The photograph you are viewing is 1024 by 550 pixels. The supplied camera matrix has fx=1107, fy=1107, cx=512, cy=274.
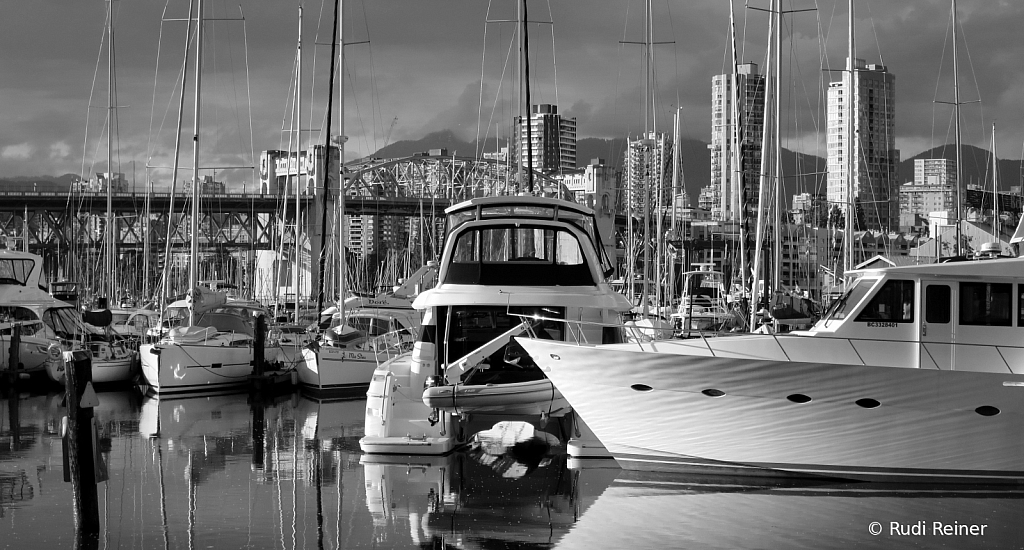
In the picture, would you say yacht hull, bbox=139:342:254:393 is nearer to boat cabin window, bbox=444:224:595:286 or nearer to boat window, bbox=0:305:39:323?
boat window, bbox=0:305:39:323

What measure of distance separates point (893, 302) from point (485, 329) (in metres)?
7.58

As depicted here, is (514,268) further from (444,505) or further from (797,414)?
(797,414)

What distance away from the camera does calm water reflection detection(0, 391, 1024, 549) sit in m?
13.6

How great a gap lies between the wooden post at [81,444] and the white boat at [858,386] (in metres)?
6.77

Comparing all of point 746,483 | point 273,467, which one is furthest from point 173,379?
point 746,483

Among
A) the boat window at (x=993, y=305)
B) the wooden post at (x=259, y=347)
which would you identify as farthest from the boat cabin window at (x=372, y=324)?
the boat window at (x=993, y=305)

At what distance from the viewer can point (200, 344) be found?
104 feet

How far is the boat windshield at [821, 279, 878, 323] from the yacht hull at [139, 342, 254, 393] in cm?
1967

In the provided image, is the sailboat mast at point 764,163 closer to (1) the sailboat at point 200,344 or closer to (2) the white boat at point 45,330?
(1) the sailboat at point 200,344

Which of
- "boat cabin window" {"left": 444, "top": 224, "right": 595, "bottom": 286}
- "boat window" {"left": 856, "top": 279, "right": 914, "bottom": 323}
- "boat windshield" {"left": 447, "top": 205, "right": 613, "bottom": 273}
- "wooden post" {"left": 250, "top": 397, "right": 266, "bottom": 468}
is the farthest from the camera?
"wooden post" {"left": 250, "top": 397, "right": 266, "bottom": 468}

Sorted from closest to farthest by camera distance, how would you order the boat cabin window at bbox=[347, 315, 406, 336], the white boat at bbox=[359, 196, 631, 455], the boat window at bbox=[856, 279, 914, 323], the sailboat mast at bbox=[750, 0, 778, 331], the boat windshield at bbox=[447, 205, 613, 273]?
the boat window at bbox=[856, 279, 914, 323]
the white boat at bbox=[359, 196, 631, 455]
the boat windshield at bbox=[447, 205, 613, 273]
the sailboat mast at bbox=[750, 0, 778, 331]
the boat cabin window at bbox=[347, 315, 406, 336]

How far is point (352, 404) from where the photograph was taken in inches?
1171

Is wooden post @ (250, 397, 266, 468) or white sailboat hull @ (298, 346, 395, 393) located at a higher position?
white sailboat hull @ (298, 346, 395, 393)

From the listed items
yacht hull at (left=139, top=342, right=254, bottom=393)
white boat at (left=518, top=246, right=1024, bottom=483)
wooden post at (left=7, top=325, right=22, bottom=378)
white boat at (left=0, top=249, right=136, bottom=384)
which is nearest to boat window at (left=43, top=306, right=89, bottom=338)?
white boat at (left=0, top=249, right=136, bottom=384)
